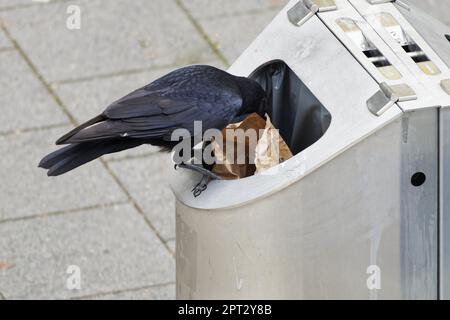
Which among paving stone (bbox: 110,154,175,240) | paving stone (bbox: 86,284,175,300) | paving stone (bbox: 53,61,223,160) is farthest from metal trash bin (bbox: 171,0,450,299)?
paving stone (bbox: 53,61,223,160)

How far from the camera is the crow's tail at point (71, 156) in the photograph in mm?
3115

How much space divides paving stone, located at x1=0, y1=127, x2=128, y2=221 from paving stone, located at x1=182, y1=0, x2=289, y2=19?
1347 millimetres

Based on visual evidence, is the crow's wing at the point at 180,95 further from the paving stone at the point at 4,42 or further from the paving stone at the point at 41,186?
the paving stone at the point at 4,42

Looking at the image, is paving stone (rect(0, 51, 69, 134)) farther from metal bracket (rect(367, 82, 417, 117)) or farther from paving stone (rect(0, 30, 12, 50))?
metal bracket (rect(367, 82, 417, 117))

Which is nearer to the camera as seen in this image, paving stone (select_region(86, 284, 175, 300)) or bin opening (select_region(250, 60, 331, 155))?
bin opening (select_region(250, 60, 331, 155))

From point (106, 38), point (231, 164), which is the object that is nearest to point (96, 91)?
point (106, 38)

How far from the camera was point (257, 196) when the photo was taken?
2.83 metres

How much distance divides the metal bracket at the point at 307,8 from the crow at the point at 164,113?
0.24 m

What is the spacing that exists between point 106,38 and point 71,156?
2889 millimetres

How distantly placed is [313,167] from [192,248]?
52 cm

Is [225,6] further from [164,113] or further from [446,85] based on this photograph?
[446,85]

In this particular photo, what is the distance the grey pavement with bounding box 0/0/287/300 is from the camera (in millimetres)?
4551


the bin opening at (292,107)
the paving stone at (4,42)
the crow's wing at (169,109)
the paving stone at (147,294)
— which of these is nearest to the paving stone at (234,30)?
the paving stone at (4,42)

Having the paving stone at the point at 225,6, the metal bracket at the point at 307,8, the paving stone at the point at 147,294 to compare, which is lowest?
the paving stone at the point at 147,294
